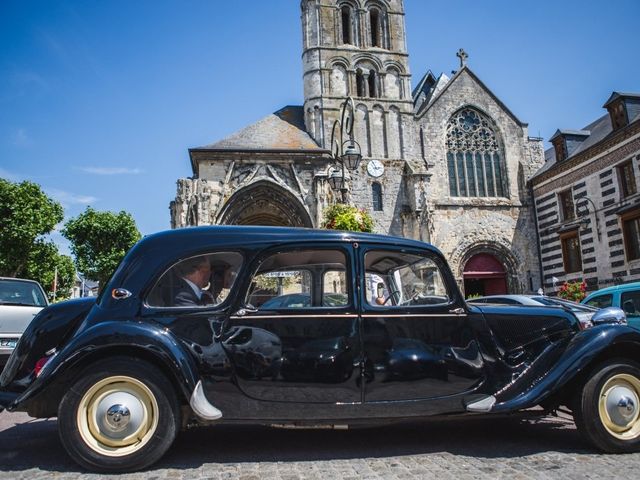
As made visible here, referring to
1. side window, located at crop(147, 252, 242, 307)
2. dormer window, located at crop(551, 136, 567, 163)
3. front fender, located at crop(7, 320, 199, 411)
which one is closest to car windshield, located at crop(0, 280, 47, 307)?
front fender, located at crop(7, 320, 199, 411)

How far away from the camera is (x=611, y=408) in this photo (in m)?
3.75

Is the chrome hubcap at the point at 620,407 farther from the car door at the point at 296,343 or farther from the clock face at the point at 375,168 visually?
the clock face at the point at 375,168

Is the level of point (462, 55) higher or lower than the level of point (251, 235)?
higher

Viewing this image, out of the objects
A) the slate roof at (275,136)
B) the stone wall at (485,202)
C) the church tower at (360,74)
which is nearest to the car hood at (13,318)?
the slate roof at (275,136)

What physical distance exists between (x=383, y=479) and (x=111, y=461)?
1878 mm

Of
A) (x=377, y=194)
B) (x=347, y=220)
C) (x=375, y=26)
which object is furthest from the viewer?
(x=375, y=26)

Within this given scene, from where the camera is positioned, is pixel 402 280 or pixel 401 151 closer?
pixel 402 280

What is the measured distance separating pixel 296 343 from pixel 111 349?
4.41 feet

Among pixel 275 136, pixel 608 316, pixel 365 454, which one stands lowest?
pixel 365 454

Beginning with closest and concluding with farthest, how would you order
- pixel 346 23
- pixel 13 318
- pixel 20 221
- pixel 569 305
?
pixel 13 318 → pixel 569 305 → pixel 20 221 → pixel 346 23

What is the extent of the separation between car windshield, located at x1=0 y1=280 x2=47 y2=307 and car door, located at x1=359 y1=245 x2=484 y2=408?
23.0 feet

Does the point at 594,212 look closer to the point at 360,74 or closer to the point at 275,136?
the point at 360,74

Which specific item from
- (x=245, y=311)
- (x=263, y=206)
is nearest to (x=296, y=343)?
(x=245, y=311)

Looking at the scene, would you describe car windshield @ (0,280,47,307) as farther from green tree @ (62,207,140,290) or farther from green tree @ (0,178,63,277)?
green tree @ (62,207,140,290)
